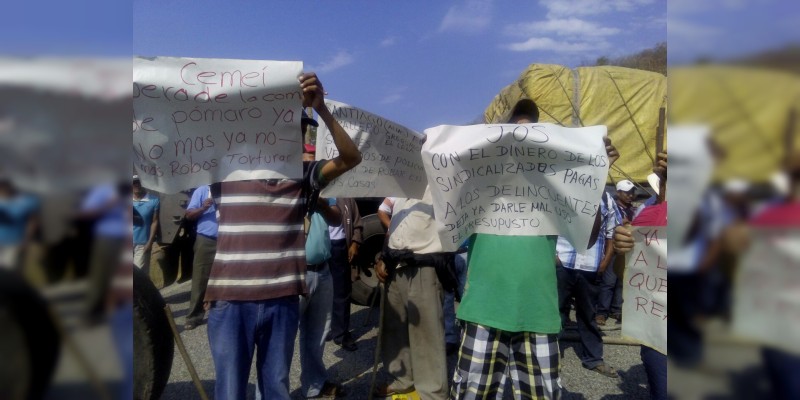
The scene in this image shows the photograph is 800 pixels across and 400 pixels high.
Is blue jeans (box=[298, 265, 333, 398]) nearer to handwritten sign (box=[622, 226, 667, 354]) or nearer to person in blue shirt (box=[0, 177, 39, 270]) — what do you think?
handwritten sign (box=[622, 226, 667, 354])

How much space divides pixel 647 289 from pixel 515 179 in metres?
0.83

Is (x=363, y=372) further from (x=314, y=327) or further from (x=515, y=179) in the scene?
(x=515, y=179)

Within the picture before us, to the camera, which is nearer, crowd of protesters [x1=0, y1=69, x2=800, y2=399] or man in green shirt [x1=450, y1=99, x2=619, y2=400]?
crowd of protesters [x1=0, y1=69, x2=800, y2=399]

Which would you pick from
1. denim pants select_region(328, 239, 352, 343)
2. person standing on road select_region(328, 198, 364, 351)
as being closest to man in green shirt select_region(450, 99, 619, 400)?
person standing on road select_region(328, 198, 364, 351)

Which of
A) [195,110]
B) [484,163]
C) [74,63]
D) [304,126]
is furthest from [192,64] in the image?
[74,63]

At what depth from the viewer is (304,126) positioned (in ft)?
9.62

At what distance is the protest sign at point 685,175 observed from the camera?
0.75 metres

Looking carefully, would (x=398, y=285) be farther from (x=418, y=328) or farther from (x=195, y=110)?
(x=195, y=110)

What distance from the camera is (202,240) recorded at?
5.93 m

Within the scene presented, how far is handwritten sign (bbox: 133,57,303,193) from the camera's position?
237 centimetres

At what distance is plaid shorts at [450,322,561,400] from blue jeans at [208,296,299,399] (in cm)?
90

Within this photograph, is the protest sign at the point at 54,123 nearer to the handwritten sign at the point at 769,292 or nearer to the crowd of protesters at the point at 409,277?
the crowd of protesters at the point at 409,277

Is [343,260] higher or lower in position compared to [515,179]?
lower

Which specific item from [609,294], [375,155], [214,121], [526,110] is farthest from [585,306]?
[214,121]
